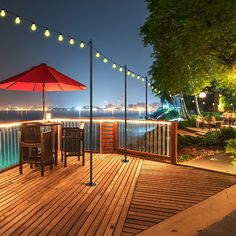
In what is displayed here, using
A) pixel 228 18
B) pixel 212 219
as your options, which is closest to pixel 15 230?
pixel 212 219

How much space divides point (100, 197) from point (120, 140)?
4.18 meters

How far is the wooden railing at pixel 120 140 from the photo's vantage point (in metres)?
6.21

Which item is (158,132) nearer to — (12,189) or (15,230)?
(12,189)

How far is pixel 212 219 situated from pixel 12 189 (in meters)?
3.27

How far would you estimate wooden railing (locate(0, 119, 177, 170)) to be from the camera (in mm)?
6211

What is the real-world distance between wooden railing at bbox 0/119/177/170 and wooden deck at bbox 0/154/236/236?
0.52m

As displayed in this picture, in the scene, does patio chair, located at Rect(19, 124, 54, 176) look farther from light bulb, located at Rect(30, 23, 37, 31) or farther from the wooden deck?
light bulb, located at Rect(30, 23, 37, 31)

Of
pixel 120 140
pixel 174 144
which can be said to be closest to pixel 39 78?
pixel 120 140

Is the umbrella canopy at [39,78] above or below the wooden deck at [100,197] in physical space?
above

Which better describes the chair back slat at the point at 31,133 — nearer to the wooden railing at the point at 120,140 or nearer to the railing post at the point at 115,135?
the wooden railing at the point at 120,140

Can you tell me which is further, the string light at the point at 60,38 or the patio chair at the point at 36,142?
the string light at the point at 60,38

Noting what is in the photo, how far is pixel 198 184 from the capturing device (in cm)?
492

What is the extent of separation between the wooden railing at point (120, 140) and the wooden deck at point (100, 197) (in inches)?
20.3

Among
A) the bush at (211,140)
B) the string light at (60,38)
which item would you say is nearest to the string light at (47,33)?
the string light at (60,38)
